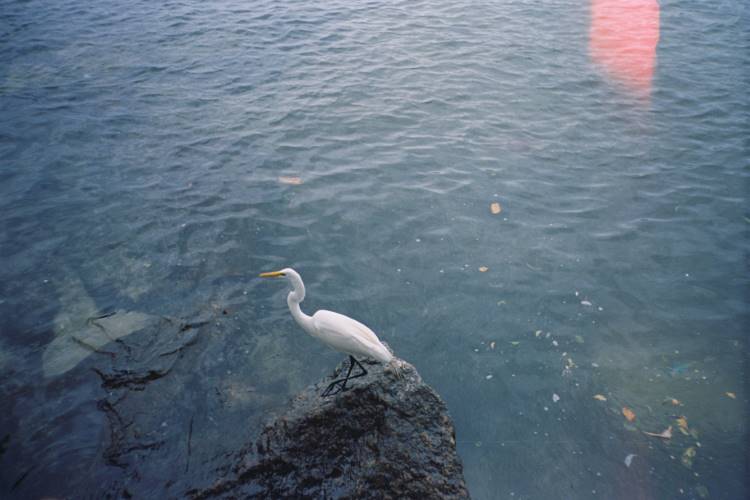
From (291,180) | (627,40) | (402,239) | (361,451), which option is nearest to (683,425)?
(361,451)

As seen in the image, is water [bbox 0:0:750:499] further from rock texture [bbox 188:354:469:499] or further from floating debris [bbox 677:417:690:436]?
rock texture [bbox 188:354:469:499]

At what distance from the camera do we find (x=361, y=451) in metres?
4.23

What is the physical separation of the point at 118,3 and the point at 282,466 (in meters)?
17.0

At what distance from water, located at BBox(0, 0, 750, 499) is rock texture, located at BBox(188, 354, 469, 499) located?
0.84 meters

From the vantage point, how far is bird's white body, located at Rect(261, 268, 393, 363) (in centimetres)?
449

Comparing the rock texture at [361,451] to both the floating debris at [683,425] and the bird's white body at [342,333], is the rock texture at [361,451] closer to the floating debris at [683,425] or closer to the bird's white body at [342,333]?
the bird's white body at [342,333]

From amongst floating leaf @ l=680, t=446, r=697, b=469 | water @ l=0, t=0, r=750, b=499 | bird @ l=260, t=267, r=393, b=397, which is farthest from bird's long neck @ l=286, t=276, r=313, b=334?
floating leaf @ l=680, t=446, r=697, b=469

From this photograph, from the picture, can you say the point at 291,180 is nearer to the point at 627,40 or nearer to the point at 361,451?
the point at 361,451

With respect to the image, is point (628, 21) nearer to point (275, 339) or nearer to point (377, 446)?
point (275, 339)

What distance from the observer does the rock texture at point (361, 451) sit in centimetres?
403

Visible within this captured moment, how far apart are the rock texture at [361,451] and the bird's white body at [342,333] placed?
22 centimetres

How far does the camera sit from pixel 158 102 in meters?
11.0

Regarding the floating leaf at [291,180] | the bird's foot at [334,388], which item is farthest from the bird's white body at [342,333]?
the floating leaf at [291,180]

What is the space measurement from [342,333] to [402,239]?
334cm
